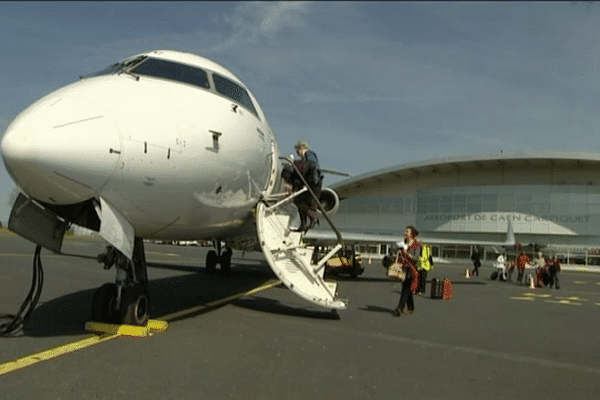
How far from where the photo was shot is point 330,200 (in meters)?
14.9

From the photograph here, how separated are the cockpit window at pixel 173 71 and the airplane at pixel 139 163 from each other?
2 cm

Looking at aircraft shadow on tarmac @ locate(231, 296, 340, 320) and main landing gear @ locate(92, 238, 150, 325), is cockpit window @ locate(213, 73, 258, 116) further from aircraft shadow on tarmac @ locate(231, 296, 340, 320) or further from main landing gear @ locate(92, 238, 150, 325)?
aircraft shadow on tarmac @ locate(231, 296, 340, 320)

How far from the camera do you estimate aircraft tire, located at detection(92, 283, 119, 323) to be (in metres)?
6.54

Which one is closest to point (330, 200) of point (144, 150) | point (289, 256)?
point (289, 256)

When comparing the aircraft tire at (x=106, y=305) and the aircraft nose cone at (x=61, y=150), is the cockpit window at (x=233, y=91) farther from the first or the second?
the aircraft tire at (x=106, y=305)

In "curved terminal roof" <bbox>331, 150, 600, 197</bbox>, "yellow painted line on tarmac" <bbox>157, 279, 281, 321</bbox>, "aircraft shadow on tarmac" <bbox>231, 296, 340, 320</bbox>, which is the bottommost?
"aircraft shadow on tarmac" <bbox>231, 296, 340, 320</bbox>

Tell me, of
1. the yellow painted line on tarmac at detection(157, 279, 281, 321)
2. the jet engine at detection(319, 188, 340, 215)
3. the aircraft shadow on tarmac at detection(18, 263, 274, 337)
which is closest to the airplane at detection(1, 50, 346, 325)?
the aircraft shadow on tarmac at detection(18, 263, 274, 337)

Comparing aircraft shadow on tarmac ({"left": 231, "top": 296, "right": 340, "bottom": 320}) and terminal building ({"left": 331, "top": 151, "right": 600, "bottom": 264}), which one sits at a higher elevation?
terminal building ({"left": 331, "top": 151, "right": 600, "bottom": 264})

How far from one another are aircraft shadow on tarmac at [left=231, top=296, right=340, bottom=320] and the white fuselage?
245 centimetres

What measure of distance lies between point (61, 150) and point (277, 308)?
5.70 meters

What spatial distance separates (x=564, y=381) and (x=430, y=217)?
4845 cm

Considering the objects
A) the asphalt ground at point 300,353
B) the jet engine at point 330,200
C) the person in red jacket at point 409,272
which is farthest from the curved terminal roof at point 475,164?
the person in red jacket at point 409,272

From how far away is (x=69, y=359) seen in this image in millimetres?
5051

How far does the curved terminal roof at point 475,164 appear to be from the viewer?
47312 millimetres
